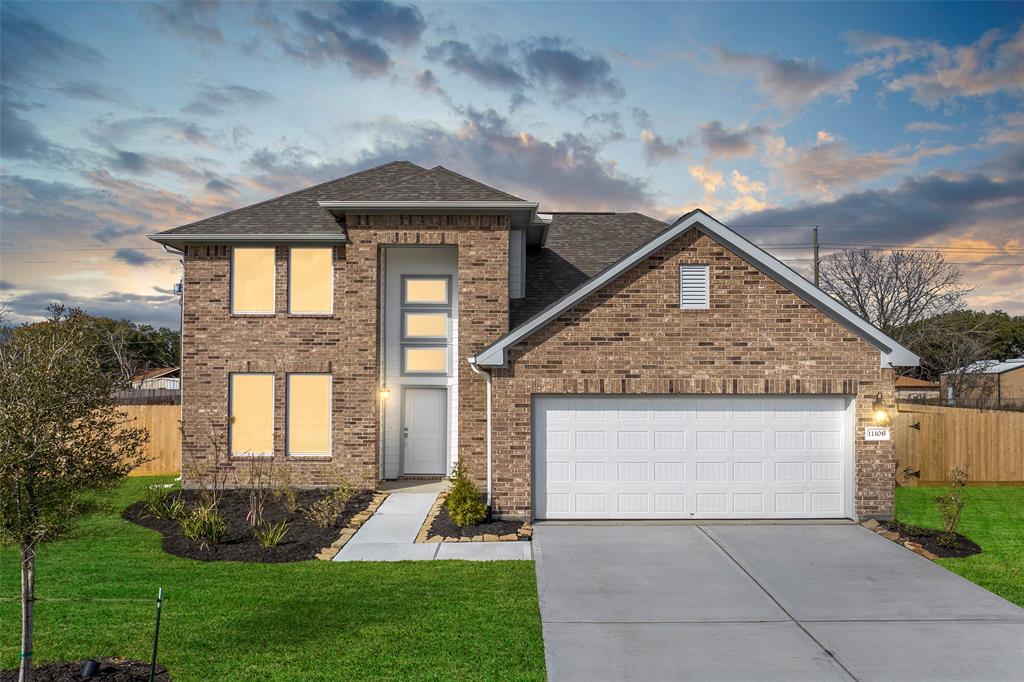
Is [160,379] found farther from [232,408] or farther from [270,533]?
[270,533]

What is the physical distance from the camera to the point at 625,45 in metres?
13.9

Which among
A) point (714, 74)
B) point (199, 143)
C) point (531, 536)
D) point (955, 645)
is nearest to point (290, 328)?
point (199, 143)

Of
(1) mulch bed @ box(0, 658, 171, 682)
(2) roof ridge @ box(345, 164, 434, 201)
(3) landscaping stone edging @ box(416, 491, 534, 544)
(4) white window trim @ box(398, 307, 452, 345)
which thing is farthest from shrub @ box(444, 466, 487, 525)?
(2) roof ridge @ box(345, 164, 434, 201)

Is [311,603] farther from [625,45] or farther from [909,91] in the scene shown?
[909,91]

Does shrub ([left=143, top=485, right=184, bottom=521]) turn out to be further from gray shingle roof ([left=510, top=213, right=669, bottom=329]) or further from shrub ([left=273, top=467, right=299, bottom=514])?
gray shingle roof ([left=510, top=213, right=669, bottom=329])

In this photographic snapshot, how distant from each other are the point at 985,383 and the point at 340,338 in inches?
1529

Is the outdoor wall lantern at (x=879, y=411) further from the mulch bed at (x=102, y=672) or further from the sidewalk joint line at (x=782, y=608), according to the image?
the mulch bed at (x=102, y=672)

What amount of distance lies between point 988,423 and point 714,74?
1072 centimetres

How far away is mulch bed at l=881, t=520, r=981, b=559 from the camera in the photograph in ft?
32.7

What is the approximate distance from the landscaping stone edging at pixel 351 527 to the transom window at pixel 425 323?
3.17m

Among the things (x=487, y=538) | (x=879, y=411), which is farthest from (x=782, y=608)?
(x=879, y=411)

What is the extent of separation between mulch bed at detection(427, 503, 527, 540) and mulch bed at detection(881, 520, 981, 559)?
6.32 metres

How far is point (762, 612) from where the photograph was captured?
7.44m

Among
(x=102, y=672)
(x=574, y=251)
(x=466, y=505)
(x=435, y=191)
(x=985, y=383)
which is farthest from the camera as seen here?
(x=985, y=383)
